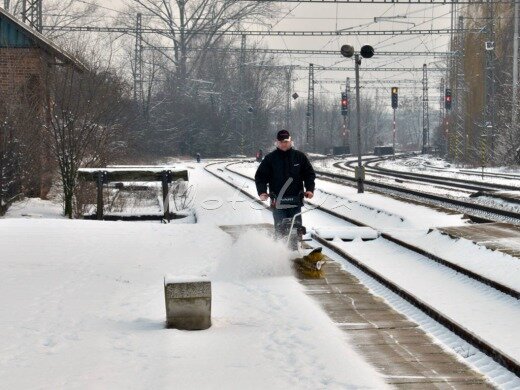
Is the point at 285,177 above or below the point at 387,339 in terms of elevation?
above

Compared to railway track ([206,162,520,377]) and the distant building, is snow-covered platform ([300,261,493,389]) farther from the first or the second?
the distant building

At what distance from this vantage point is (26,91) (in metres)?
25.6

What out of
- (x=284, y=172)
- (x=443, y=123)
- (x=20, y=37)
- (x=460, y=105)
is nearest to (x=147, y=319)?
(x=284, y=172)

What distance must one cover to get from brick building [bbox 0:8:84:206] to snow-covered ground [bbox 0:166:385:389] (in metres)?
8.50

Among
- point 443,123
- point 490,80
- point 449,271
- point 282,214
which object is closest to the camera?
point 282,214

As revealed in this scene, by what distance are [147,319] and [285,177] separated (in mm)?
3333

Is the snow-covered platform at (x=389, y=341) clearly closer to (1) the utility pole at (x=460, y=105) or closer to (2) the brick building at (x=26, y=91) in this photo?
(2) the brick building at (x=26, y=91)

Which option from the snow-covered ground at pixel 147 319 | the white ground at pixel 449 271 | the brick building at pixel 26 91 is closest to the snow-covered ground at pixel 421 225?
the white ground at pixel 449 271

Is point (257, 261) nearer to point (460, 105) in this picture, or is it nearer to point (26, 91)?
point (26, 91)

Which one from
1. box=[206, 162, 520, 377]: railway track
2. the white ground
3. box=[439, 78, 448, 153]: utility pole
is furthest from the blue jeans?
box=[439, 78, 448, 153]: utility pole

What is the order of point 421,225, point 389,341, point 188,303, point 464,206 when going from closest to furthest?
1. point 389,341
2. point 188,303
3. point 421,225
4. point 464,206

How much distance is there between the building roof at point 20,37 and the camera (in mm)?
27967

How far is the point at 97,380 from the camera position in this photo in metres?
5.89

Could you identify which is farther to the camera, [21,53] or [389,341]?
[21,53]
